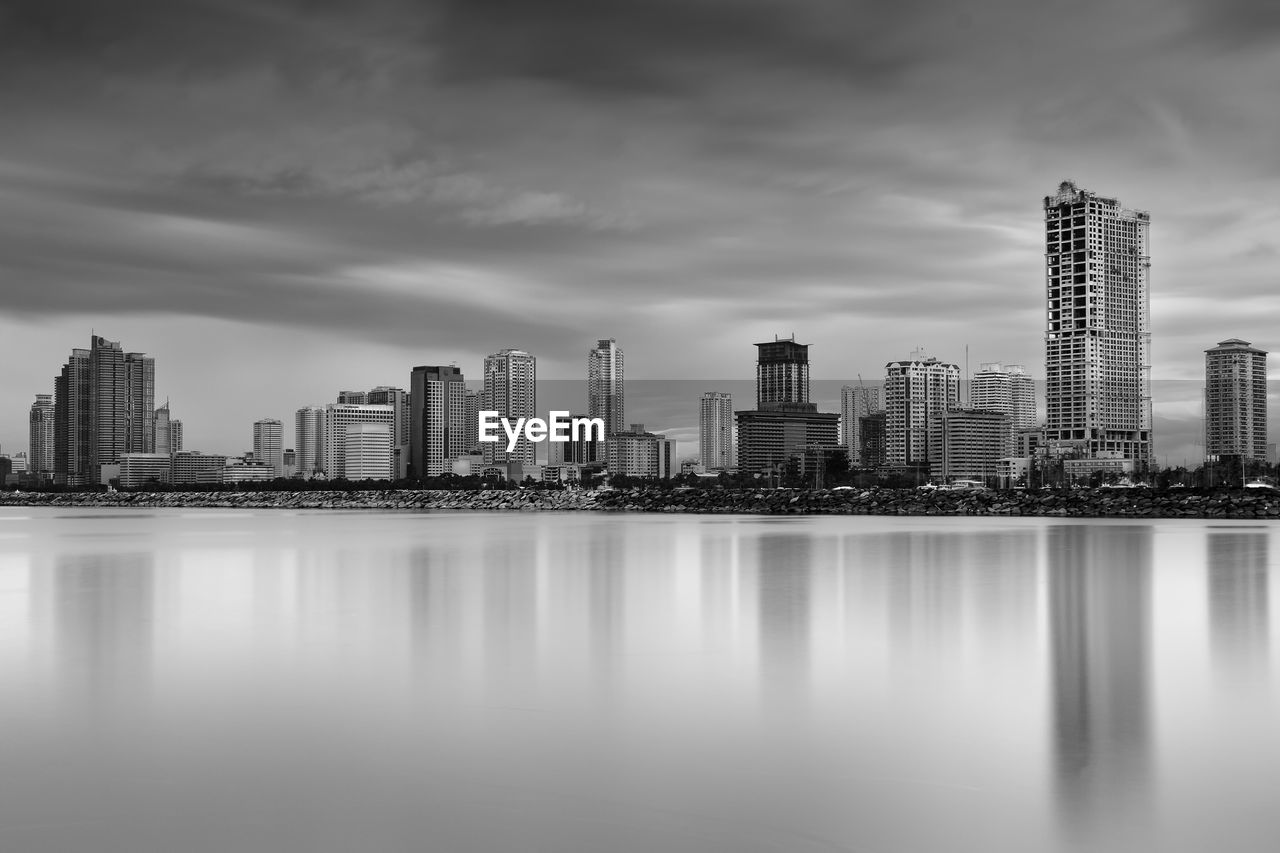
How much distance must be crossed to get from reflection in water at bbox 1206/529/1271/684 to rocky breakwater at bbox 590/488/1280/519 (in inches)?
1209

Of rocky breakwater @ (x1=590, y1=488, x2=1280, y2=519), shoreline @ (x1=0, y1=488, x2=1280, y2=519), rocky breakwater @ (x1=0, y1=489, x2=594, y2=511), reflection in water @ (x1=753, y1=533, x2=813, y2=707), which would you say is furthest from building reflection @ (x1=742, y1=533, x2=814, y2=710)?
rocky breakwater @ (x1=0, y1=489, x2=594, y2=511)

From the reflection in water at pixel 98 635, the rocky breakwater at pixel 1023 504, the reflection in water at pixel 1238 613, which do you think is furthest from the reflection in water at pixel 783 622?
the rocky breakwater at pixel 1023 504

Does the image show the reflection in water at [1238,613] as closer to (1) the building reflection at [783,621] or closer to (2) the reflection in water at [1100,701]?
(2) the reflection in water at [1100,701]

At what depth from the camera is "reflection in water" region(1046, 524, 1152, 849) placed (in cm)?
551

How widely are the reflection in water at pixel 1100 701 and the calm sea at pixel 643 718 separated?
0.03m

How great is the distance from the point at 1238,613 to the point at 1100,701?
659 cm

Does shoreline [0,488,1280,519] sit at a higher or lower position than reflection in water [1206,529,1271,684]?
lower

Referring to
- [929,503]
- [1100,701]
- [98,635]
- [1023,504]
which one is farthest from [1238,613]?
[929,503]

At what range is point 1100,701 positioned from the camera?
818 centimetres

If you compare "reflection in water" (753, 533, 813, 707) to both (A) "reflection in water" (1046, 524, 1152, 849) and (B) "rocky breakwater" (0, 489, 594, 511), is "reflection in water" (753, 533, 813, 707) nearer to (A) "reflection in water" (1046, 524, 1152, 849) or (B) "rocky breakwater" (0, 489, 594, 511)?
(A) "reflection in water" (1046, 524, 1152, 849)

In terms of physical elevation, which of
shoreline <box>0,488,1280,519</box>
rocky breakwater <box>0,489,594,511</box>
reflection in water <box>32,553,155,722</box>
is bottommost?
rocky breakwater <box>0,489,594,511</box>

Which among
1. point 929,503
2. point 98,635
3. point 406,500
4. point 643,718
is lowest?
point 406,500

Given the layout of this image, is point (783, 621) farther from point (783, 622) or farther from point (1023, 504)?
point (1023, 504)

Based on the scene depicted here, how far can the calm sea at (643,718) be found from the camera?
531 cm
